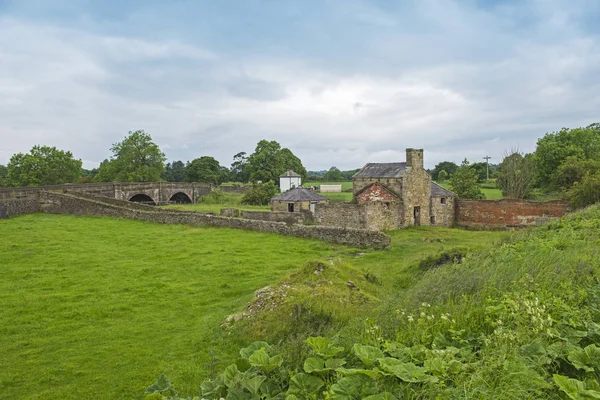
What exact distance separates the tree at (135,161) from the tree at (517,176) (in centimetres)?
5159

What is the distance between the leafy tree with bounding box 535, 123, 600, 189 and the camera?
45.2 meters

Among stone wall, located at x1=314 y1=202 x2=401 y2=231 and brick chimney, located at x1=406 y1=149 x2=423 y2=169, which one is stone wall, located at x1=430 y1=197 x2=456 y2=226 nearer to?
brick chimney, located at x1=406 y1=149 x2=423 y2=169

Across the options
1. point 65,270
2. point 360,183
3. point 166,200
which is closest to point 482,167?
point 360,183

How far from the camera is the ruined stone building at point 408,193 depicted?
92.7 feet

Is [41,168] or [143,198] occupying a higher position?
[41,168]

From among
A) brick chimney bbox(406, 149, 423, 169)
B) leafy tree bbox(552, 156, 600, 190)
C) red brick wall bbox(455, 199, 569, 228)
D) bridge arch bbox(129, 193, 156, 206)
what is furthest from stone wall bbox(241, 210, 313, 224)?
leafy tree bbox(552, 156, 600, 190)

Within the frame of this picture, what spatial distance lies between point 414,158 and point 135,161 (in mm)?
49526

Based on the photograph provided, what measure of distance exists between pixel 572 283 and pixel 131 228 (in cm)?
2223

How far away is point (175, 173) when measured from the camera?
124 meters

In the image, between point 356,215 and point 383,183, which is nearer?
point 356,215

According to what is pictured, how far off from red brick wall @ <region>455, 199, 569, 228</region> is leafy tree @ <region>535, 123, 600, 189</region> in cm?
1918

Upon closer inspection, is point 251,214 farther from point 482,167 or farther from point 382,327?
point 482,167

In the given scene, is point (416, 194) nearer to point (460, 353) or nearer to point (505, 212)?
point (505, 212)

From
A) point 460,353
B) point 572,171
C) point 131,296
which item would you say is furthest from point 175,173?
point 460,353
